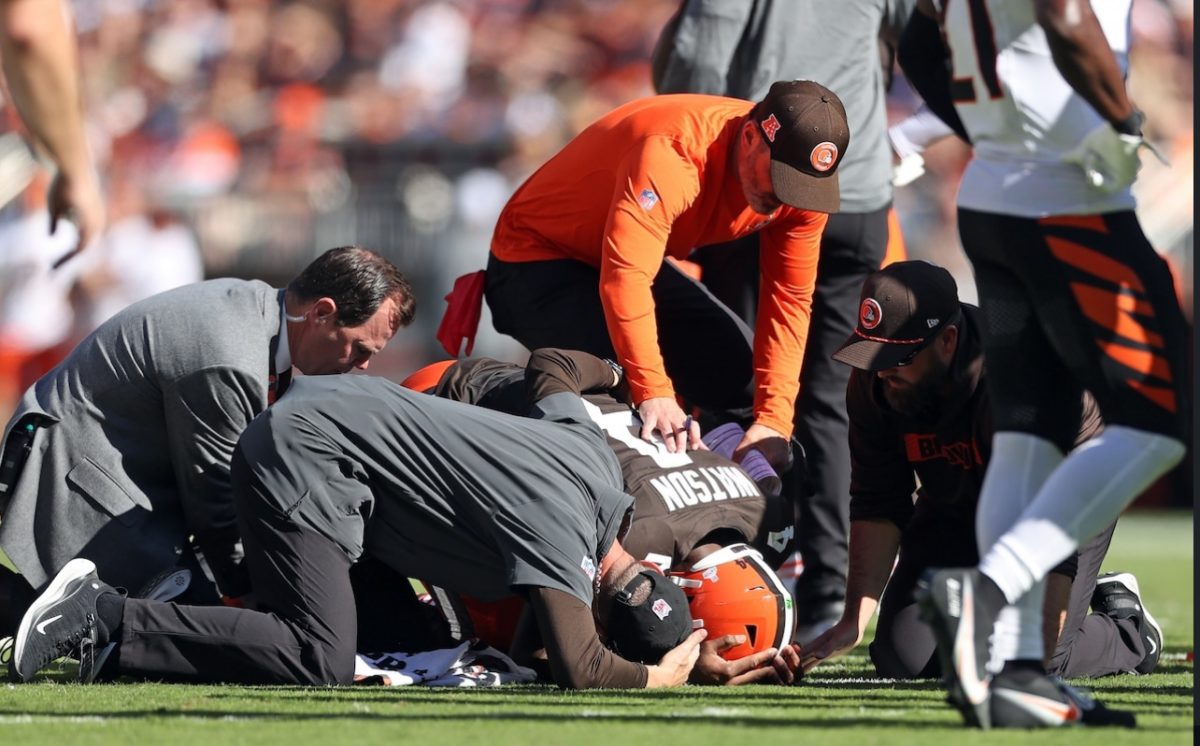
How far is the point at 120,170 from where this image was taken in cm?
1453

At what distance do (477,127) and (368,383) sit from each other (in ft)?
33.1

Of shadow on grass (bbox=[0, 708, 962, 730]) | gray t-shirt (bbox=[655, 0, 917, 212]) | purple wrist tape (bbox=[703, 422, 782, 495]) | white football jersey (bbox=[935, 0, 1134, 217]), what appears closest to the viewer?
white football jersey (bbox=[935, 0, 1134, 217])

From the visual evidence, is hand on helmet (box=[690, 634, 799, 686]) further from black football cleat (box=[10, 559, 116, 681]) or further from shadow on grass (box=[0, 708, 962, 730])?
black football cleat (box=[10, 559, 116, 681])

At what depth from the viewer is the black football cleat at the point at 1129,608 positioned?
539 cm

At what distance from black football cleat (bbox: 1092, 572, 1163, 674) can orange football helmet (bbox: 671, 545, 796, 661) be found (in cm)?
111

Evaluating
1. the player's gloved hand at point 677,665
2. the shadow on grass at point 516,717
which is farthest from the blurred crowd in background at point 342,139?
the shadow on grass at point 516,717

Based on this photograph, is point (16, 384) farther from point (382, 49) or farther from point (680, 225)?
point (680, 225)

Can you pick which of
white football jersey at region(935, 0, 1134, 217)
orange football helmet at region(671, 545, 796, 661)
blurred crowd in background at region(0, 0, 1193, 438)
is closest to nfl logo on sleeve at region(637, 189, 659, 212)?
orange football helmet at region(671, 545, 796, 661)

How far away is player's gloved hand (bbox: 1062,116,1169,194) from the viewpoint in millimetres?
3576

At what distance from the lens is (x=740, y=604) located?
197 inches

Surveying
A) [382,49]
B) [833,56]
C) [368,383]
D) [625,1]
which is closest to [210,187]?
[382,49]

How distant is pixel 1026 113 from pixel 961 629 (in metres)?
1.08

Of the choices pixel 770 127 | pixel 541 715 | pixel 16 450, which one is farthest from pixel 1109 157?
pixel 16 450

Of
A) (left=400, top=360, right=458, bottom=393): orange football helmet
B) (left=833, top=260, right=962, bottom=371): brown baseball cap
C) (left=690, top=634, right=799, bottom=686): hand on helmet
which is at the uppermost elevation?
(left=833, top=260, right=962, bottom=371): brown baseball cap
